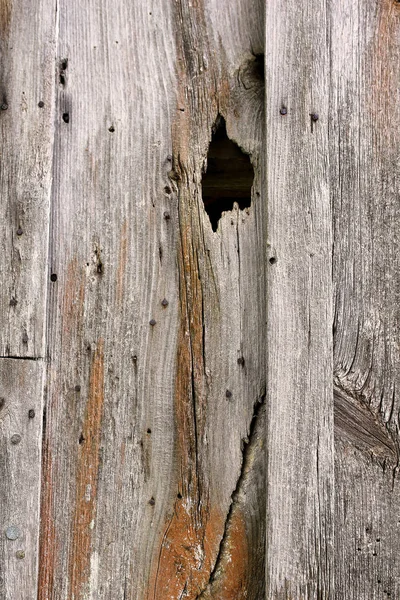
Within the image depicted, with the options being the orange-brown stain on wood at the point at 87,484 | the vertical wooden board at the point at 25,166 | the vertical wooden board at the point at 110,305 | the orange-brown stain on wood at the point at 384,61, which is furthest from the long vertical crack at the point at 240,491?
the orange-brown stain on wood at the point at 384,61

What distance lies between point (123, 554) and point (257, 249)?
2.27ft

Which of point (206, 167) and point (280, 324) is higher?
point (206, 167)

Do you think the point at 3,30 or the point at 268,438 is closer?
the point at 268,438

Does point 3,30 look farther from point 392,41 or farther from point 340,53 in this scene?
point 392,41

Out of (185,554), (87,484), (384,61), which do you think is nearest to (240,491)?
(185,554)

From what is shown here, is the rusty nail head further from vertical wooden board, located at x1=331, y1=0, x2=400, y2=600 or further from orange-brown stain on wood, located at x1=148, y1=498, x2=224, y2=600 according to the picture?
vertical wooden board, located at x1=331, y1=0, x2=400, y2=600

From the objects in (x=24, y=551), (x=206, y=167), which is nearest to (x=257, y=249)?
(x=206, y=167)

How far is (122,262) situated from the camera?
1.30m

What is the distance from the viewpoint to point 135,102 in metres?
1.33

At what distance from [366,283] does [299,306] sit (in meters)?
0.15

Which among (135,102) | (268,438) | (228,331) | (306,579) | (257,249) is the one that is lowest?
(306,579)

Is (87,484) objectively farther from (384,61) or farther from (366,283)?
(384,61)

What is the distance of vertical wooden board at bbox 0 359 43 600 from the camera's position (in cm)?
123

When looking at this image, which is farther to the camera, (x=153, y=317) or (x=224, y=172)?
(x=224, y=172)
